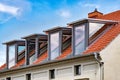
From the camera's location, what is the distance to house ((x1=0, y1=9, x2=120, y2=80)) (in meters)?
40.8

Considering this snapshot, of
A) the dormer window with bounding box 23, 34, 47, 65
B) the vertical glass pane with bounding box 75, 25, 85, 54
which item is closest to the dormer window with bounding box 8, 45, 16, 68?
the dormer window with bounding box 23, 34, 47, 65

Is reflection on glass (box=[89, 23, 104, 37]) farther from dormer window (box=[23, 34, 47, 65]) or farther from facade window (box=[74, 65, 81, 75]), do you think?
dormer window (box=[23, 34, 47, 65])

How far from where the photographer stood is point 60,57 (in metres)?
44.7

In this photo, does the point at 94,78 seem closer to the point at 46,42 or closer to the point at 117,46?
the point at 117,46

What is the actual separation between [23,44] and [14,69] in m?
3.19

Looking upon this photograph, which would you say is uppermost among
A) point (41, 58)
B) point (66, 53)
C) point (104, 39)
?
point (104, 39)

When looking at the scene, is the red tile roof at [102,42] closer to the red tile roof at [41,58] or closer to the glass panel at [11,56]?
the red tile roof at [41,58]

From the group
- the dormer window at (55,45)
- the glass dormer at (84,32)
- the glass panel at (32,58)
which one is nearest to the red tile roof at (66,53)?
the dormer window at (55,45)

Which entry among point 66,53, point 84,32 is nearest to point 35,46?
point 66,53

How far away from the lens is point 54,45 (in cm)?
4612

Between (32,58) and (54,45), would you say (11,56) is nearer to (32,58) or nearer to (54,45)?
(32,58)

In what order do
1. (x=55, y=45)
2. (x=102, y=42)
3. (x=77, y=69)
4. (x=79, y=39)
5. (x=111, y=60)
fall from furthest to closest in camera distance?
1. (x=55, y=45)
2. (x=79, y=39)
3. (x=77, y=69)
4. (x=102, y=42)
5. (x=111, y=60)

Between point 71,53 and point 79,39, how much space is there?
129cm

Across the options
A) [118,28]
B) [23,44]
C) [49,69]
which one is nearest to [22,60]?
[23,44]
